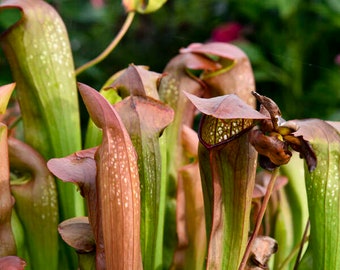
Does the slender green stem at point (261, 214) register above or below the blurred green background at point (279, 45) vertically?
above

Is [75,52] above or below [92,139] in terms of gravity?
below

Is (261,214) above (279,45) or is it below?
above

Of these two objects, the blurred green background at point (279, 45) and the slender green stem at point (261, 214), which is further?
the blurred green background at point (279, 45)

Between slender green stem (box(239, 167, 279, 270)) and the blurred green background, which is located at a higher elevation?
slender green stem (box(239, 167, 279, 270))

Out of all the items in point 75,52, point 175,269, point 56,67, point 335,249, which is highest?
point 56,67

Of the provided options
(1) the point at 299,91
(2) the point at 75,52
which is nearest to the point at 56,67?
(1) the point at 299,91

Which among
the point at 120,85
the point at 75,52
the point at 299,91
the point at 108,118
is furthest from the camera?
the point at 75,52

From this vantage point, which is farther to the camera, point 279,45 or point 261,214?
point 279,45

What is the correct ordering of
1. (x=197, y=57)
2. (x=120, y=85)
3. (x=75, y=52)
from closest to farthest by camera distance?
(x=120, y=85), (x=197, y=57), (x=75, y=52)

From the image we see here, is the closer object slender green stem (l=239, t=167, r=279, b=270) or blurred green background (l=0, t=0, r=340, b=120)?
slender green stem (l=239, t=167, r=279, b=270)

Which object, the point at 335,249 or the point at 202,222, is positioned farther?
the point at 202,222

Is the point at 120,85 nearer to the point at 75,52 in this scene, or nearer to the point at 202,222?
the point at 202,222
